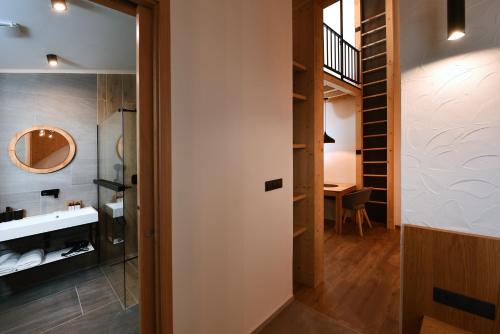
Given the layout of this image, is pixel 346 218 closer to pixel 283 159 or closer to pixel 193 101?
pixel 283 159

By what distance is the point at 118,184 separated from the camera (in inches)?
95.3

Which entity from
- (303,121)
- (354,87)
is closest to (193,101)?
(303,121)

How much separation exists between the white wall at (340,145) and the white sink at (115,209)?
389cm

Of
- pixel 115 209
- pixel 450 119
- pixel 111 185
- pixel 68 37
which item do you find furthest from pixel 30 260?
pixel 450 119

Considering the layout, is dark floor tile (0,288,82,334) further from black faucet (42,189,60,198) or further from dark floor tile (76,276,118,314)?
black faucet (42,189,60,198)

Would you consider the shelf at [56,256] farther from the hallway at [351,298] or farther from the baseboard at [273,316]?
the hallway at [351,298]

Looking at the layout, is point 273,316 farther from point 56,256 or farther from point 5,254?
point 5,254

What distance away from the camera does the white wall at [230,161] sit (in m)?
1.28

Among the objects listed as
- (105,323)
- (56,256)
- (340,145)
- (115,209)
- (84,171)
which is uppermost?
(340,145)

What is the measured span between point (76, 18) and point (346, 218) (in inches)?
205

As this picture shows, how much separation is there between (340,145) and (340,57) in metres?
1.86

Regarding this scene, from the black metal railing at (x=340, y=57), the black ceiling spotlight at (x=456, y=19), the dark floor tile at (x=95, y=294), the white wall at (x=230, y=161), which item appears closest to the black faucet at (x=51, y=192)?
the dark floor tile at (x=95, y=294)

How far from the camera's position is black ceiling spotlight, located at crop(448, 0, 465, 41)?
0.97 meters

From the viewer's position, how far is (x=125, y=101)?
2.47 m
